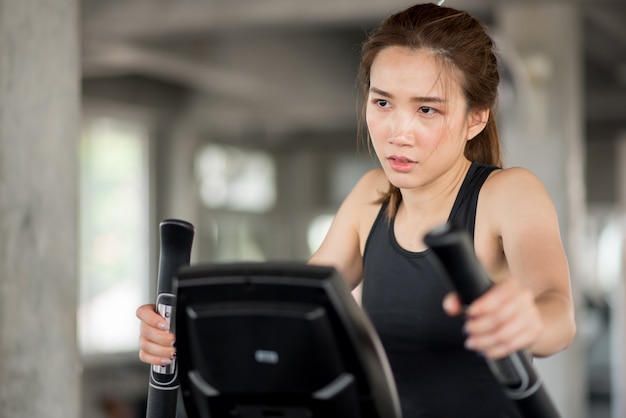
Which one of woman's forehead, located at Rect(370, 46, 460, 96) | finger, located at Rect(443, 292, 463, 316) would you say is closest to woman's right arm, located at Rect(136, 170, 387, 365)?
woman's forehead, located at Rect(370, 46, 460, 96)

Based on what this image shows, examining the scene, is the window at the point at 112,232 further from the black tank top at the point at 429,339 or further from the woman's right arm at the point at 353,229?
the black tank top at the point at 429,339

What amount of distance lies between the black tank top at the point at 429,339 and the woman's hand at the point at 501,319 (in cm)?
43

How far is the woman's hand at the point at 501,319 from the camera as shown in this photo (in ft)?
3.44

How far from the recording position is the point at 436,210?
1.64 metres

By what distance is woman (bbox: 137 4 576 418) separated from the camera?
146 cm

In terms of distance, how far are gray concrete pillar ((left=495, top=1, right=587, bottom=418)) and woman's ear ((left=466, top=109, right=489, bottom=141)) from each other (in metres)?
4.66

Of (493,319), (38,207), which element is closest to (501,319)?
(493,319)

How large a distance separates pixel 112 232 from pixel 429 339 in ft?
27.2

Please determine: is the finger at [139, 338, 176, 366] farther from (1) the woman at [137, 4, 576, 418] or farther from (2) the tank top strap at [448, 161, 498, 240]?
(2) the tank top strap at [448, 161, 498, 240]

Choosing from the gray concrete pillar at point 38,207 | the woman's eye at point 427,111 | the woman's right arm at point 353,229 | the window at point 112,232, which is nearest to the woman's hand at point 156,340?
the woman's right arm at point 353,229

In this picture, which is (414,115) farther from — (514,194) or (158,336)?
(158,336)

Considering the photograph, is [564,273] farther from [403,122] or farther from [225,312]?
[225,312]

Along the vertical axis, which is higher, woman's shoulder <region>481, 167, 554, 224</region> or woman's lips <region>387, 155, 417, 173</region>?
woman's lips <region>387, 155, 417, 173</region>

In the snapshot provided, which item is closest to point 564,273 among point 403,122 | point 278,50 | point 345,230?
point 403,122
